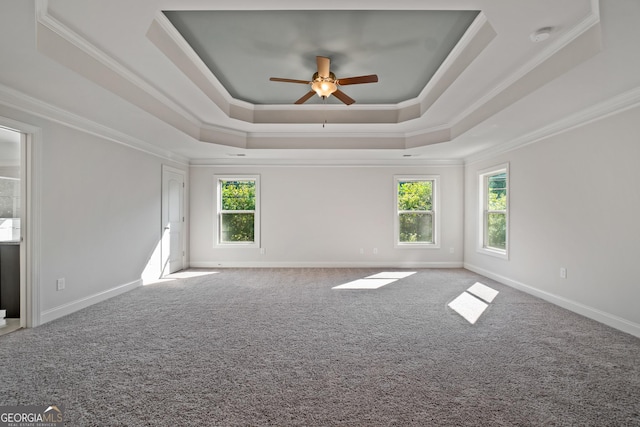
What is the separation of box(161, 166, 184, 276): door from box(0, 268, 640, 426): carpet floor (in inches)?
72.0

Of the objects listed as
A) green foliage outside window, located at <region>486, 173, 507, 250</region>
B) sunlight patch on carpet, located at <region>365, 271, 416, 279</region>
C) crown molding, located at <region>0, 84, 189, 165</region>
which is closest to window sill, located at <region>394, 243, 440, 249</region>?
sunlight patch on carpet, located at <region>365, 271, 416, 279</region>

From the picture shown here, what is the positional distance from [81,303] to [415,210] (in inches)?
233

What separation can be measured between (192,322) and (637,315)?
177 inches

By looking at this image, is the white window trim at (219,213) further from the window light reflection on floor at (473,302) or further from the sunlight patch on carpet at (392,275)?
the window light reflection on floor at (473,302)

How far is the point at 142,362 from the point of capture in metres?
2.32

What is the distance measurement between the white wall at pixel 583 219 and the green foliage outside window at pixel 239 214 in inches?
194

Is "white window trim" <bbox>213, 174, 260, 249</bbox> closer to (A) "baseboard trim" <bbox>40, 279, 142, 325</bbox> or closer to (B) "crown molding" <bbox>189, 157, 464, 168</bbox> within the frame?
(B) "crown molding" <bbox>189, 157, 464, 168</bbox>

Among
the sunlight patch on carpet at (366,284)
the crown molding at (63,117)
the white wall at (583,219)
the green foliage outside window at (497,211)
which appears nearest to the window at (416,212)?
the green foliage outside window at (497,211)

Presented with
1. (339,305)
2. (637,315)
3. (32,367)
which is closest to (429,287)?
(339,305)

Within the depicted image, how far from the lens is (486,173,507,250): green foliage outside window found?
5.22 m

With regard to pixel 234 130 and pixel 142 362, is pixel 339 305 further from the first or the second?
pixel 234 130

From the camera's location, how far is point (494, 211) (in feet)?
18.0

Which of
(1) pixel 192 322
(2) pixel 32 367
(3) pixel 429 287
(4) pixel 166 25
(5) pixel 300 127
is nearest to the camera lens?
(2) pixel 32 367

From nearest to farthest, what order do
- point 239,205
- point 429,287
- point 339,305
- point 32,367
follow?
point 32,367 < point 339,305 < point 429,287 < point 239,205
